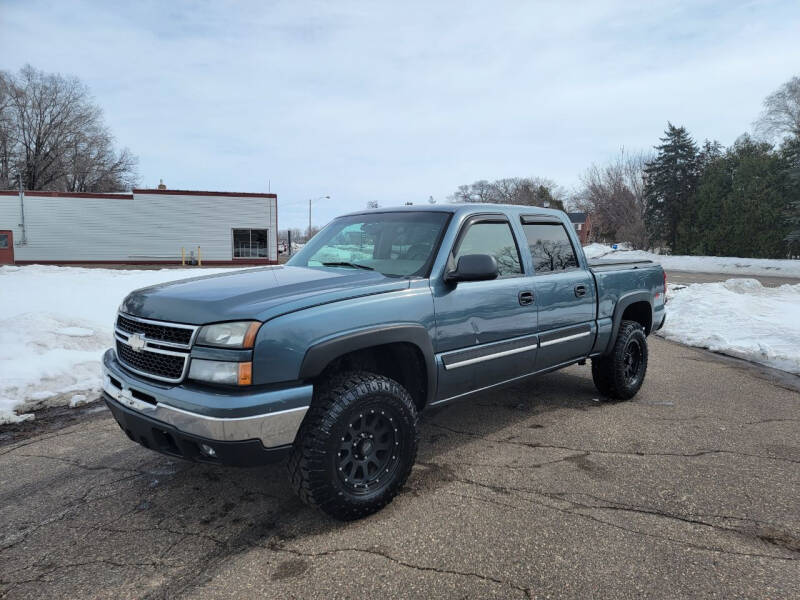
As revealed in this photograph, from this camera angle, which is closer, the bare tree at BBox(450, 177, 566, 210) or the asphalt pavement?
the asphalt pavement

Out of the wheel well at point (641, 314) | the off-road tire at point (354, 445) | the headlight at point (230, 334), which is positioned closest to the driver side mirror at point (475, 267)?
the off-road tire at point (354, 445)

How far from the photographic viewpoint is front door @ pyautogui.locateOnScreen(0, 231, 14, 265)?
31.5 metres

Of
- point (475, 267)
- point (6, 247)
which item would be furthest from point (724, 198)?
point (6, 247)

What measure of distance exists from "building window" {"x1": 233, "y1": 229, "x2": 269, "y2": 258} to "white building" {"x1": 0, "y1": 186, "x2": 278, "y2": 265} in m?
0.07

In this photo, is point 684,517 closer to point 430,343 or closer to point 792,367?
point 430,343

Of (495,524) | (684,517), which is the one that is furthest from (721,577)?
(495,524)

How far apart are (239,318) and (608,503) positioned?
243 centimetres

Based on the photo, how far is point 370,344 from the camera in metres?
2.88

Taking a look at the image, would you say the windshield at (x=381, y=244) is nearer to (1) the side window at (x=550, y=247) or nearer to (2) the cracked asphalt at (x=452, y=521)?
(1) the side window at (x=550, y=247)

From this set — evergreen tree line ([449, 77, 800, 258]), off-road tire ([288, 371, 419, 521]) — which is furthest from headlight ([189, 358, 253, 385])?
evergreen tree line ([449, 77, 800, 258])

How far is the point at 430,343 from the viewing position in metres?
3.22

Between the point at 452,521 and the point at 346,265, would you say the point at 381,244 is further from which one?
the point at 452,521

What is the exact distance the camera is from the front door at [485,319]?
11.0 feet

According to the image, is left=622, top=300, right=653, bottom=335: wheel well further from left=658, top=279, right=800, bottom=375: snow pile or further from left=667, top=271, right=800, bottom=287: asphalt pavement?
left=667, top=271, right=800, bottom=287: asphalt pavement
